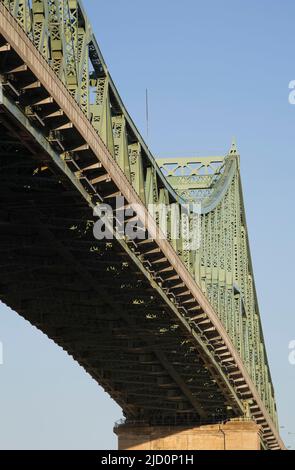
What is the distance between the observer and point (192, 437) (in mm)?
104000

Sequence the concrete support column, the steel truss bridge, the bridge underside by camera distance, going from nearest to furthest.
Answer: the steel truss bridge < the bridge underside < the concrete support column

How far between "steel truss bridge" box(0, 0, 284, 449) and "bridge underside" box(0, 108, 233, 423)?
0.10 m

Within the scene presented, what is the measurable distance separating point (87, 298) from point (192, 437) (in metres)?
36.8

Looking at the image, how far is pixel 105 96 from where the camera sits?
5069 centimetres

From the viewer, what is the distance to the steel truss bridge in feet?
138

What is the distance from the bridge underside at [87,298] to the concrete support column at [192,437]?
945 millimetres

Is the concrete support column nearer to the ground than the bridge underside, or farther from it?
nearer to the ground

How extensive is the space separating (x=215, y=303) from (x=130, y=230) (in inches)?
1391

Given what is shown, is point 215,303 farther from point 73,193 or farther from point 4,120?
point 4,120

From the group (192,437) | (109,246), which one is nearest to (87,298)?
(109,246)

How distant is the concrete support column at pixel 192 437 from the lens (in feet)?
334

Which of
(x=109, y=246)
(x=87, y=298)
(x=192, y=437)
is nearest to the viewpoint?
(x=109, y=246)

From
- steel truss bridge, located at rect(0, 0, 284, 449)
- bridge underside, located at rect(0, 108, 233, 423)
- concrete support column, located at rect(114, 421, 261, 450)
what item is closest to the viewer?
steel truss bridge, located at rect(0, 0, 284, 449)

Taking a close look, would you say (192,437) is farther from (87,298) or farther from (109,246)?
(109,246)
